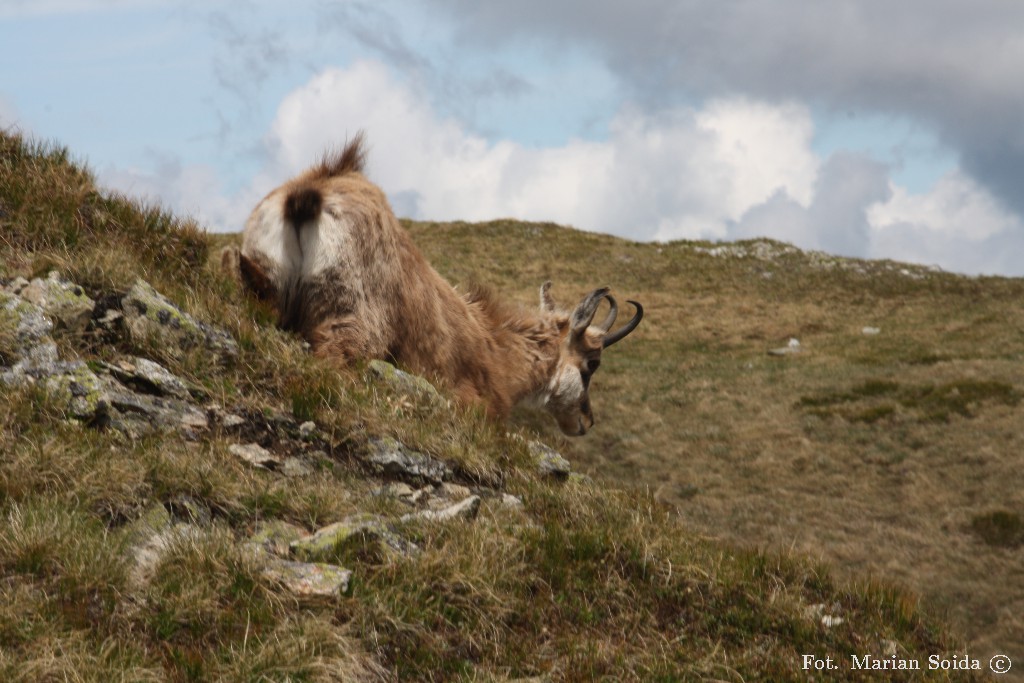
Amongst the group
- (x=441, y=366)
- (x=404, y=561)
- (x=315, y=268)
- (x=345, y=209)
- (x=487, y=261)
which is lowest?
(x=404, y=561)

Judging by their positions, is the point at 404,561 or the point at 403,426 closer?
the point at 404,561

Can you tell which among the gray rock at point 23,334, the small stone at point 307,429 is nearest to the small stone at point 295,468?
the small stone at point 307,429

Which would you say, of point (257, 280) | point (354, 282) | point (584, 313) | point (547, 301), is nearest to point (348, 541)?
point (354, 282)

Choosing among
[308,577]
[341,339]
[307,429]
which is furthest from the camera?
[341,339]

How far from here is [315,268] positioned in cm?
734

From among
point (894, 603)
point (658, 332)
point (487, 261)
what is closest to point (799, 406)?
point (658, 332)

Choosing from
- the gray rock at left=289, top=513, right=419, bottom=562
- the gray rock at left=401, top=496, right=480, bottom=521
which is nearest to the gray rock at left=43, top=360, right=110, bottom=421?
the gray rock at left=289, top=513, right=419, bottom=562

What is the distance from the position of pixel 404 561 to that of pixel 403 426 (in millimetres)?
1836

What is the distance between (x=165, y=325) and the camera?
248 inches

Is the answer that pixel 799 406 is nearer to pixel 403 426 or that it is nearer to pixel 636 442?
pixel 636 442

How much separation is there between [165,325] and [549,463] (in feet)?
10.0

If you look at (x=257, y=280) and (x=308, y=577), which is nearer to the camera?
(x=308, y=577)

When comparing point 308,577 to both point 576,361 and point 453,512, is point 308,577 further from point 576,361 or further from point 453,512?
point 576,361

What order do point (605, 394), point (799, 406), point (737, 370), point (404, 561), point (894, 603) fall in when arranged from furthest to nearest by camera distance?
point (737, 370)
point (605, 394)
point (799, 406)
point (894, 603)
point (404, 561)
